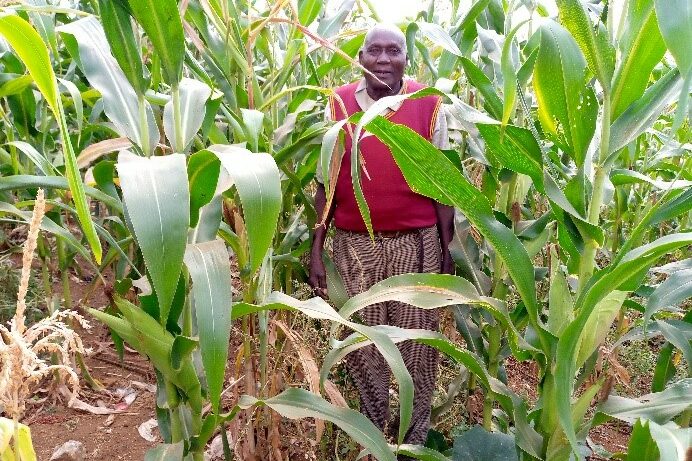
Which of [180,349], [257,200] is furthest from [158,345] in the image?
[257,200]

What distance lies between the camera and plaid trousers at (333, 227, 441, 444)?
1.88 metres

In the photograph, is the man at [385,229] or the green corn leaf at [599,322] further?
the man at [385,229]

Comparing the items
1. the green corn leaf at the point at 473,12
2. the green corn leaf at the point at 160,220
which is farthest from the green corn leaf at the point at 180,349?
the green corn leaf at the point at 473,12

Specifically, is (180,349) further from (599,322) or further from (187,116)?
(599,322)

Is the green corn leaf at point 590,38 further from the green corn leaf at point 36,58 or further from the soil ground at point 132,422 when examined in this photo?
the soil ground at point 132,422

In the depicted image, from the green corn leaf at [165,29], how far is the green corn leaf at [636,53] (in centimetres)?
70

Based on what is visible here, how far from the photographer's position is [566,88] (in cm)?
99

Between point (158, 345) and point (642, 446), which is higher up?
point (158, 345)

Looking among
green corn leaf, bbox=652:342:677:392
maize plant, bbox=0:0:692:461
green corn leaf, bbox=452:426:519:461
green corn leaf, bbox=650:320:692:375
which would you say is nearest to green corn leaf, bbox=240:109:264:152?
maize plant, bbox=0:0:692:461

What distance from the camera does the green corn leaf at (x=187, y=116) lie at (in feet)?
3.49

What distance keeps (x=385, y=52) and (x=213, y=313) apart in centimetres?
111

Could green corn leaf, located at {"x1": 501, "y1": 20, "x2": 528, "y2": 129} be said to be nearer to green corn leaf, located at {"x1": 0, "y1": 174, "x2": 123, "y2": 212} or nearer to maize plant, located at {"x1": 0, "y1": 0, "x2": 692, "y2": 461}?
maize plant, located at {"x1": 0, "y1": 0, "x2": 692, "y2": 461}

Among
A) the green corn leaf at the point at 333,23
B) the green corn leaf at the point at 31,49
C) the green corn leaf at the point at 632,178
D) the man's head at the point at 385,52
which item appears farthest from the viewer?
the green corn leaf at the point at 333,23

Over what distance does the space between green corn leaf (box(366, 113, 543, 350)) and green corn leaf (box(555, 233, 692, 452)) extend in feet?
0.30
